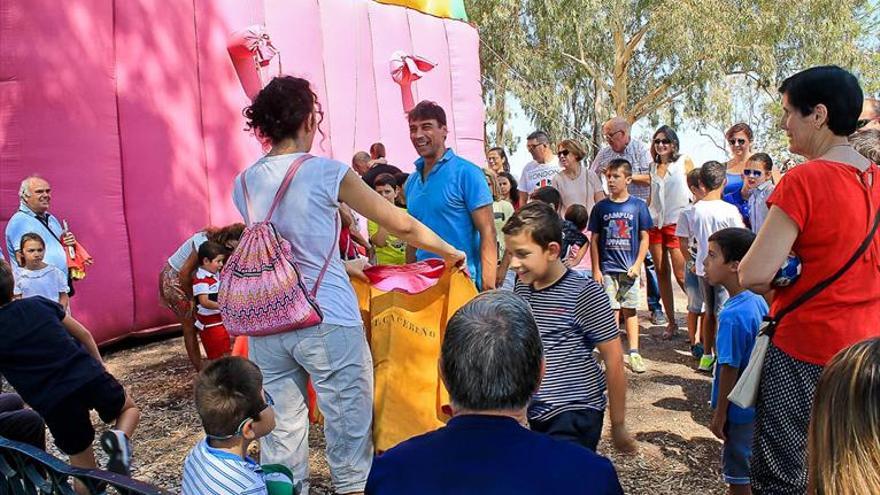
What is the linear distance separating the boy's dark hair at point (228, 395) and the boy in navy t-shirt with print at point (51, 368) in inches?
31.1

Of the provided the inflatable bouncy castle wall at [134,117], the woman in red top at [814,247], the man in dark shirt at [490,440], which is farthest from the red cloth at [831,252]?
the inflatable bouncy castle wall at [134,117]

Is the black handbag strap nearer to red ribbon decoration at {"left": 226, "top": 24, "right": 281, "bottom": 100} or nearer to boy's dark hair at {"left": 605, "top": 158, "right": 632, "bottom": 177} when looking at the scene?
boy's dark hair at {"left": 605, "top": 158, "right": 632, "bottom": 177}

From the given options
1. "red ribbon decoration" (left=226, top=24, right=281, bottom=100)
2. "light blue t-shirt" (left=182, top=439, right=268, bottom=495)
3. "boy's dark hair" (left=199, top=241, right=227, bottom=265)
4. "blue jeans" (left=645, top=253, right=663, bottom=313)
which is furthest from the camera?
"red ribbon decoration" (left=226, top=24, right=281, bottom=100)

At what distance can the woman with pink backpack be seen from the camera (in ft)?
9.15

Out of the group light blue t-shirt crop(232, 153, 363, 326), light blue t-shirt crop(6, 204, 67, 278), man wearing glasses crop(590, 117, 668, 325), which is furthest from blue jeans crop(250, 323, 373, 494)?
man wearing glasses crop(590, 117, 668, 325)

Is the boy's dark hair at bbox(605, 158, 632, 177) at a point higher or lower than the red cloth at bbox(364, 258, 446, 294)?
higher

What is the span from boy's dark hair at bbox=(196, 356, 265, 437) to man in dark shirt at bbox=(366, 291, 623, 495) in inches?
40.5

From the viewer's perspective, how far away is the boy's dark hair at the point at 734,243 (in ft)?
10.6

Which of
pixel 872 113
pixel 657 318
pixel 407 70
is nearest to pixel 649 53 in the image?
pixel 407 70

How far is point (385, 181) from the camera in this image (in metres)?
6.11

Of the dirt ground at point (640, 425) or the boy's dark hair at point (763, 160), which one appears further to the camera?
the boy's dark hair at point (763, 160)

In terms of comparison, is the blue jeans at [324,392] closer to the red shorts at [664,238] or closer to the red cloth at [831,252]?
the red cloth at [831,252]

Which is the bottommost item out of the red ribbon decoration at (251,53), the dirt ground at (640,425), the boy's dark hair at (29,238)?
the dirt ground at (640,425)

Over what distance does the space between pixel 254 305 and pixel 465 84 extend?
33.2ft
